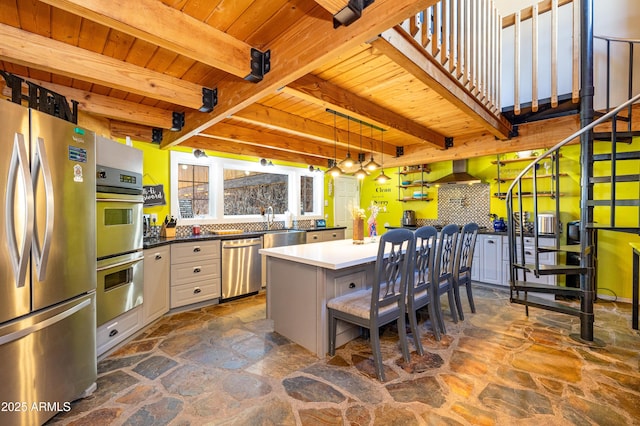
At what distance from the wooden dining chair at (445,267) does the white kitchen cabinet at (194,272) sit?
8.83ft

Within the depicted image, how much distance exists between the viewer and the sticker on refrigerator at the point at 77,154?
1.81 m

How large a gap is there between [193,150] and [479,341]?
4.27 meters

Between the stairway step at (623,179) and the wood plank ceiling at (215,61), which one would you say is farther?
the stairway step at (623,179)

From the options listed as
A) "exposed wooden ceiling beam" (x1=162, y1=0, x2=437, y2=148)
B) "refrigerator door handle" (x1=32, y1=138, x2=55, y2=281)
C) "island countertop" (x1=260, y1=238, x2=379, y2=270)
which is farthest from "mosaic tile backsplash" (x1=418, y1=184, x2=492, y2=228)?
"refrigerator door handle" (x1=32, y1=138, x2=55, y2=281)

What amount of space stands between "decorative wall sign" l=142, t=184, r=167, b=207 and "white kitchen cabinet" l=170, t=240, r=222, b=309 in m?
0.86

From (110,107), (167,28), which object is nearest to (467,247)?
(167,28)

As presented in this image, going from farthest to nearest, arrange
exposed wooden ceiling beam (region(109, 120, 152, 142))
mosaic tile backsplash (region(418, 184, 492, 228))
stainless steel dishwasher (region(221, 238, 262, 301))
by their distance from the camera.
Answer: mosaic tile backsplash (region(418, 184, 492, 228)), stainless steel dishwasher (region(221, 238, 262, 301)), exposed wooden ceiling beam (region(109, 120, 152, 142))

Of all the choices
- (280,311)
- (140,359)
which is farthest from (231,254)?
(140,359)

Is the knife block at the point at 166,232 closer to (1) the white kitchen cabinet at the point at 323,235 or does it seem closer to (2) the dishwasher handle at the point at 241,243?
(2) the dishwasher handle at the point at 241,243

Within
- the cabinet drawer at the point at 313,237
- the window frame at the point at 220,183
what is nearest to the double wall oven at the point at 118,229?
the window frame at the point at 220,183

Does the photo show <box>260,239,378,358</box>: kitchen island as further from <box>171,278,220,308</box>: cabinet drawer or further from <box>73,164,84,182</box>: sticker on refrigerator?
<box>73,164,84,182</box>: sticker on refrigerator

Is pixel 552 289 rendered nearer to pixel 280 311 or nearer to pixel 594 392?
pixel 594 392

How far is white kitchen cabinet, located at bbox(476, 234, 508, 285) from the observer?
4.53m

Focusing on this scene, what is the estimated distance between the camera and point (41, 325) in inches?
63.3
